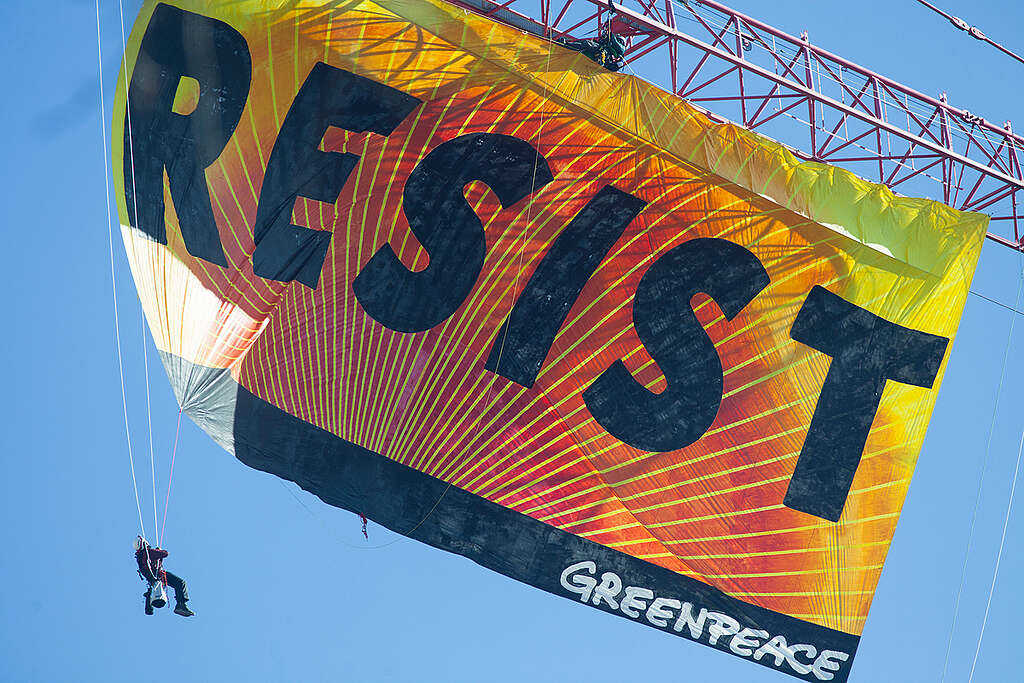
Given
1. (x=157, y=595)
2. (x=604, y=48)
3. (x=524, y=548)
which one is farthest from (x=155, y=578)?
(x=604, y=48)

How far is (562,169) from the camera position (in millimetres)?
15312

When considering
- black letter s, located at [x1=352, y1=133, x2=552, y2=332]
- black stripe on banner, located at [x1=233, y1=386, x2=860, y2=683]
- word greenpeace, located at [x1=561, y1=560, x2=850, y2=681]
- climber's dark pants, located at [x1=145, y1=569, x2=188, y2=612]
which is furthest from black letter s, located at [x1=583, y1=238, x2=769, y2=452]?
climber's dark pants, located at [x1=145, y1=569, x2=188, y2=612]

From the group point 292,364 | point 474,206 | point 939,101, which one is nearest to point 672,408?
point 474,206

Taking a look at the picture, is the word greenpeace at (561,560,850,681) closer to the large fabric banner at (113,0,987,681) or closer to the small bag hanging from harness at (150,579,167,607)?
the large fabric banner at (113,0,987,681)

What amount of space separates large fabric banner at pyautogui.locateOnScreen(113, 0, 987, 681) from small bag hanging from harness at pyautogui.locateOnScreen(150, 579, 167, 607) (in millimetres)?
2314

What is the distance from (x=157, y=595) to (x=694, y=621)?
726 centimetres

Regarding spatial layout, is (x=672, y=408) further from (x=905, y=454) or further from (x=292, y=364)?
(x=292, y=364)

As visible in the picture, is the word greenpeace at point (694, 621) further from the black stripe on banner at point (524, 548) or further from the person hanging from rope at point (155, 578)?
the person hanging from rope at point (155, 578)

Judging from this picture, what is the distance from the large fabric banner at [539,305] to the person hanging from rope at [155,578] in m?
2.05

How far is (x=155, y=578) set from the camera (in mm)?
14414

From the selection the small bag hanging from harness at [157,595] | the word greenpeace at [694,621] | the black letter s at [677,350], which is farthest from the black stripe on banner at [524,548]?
the small bag hanging from harness at [157,595]

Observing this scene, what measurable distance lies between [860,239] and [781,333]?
1.67m

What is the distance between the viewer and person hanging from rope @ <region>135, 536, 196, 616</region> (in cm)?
1434

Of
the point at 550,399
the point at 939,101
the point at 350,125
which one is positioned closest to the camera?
the point at 350,125
